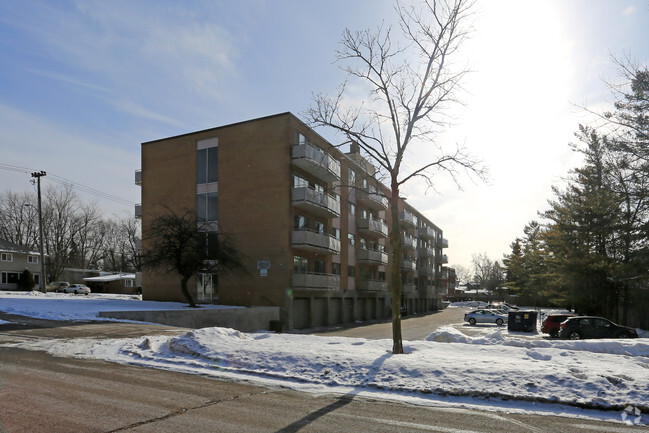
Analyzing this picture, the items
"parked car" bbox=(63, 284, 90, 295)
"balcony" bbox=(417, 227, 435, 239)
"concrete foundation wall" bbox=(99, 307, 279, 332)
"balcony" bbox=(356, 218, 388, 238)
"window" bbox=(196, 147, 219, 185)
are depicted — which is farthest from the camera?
"balcony" bbox=(417, 227, 435, 239)

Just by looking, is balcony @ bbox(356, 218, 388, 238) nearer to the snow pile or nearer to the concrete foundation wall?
the concrete foundation wall

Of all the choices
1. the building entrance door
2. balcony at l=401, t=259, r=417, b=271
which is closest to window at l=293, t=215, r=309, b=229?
the building entrance door

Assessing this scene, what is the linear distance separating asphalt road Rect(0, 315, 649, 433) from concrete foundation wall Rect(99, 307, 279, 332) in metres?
13.3

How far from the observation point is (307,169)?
3453cm

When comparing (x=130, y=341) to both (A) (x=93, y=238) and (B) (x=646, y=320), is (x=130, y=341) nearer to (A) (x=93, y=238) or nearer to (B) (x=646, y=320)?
(B) (x=646, y=320)

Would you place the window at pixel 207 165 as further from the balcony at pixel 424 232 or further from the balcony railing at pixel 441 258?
the balcony railing at pixel 441 258

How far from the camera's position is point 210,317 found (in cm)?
2392

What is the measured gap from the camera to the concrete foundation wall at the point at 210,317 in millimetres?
21562

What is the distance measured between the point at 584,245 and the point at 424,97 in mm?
26621

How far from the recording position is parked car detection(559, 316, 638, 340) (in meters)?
23.9

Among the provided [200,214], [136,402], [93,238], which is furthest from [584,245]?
[93,238]

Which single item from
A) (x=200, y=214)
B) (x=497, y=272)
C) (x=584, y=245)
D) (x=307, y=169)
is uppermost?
(x=307, y=169)

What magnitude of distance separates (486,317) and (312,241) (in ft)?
65.9

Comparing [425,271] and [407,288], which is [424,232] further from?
[407,288]
